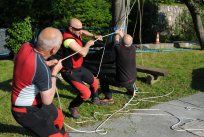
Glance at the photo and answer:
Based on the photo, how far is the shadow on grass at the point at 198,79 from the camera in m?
8.18

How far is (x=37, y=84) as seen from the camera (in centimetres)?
382

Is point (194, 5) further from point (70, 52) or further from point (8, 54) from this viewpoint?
point (70, 52)

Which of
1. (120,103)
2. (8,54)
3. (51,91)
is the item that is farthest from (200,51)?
(51,91)

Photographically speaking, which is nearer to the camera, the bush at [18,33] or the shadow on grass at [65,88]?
the shadow on grass at [65,88]

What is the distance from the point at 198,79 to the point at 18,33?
6877 mm

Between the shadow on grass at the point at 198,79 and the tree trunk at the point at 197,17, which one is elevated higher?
the tree trunk at the point at 197,17

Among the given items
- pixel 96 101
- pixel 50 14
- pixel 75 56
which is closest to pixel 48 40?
pixel 75 56

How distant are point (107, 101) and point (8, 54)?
775cm

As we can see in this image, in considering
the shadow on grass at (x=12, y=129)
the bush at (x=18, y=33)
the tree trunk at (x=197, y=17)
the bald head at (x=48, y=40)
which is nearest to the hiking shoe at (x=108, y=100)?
the shadow on grass at (x=12, y=129)

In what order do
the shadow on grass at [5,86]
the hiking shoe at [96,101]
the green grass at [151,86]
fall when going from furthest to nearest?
the shadow on grass at [5,86]
the hiking shoe at [96,101]
the green grass at [151,86]

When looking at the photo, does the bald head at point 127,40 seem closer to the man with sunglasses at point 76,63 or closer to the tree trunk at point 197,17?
the man with sunglasses at point 76,63

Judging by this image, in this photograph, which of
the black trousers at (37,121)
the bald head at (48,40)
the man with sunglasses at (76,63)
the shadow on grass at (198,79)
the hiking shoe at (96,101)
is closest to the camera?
the bald head at (48,40)

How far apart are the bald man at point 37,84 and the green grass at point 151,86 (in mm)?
1530

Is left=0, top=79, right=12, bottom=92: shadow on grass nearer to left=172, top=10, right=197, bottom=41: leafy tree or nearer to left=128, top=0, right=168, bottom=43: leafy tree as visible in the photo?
left=128, top=0, right=168, bottom=43: leafy tree
